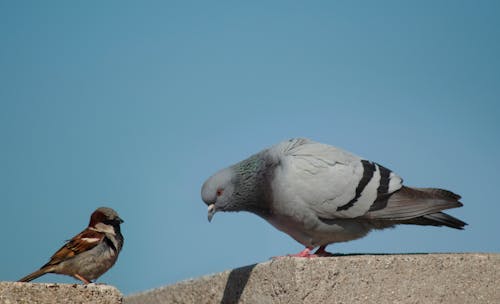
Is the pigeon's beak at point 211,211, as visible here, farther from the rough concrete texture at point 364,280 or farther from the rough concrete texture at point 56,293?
the rough concrete texture at point 56,293

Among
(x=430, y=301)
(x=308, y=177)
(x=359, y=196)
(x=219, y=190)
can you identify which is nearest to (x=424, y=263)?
(x=430, y=301)

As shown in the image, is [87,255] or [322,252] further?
[87,255]

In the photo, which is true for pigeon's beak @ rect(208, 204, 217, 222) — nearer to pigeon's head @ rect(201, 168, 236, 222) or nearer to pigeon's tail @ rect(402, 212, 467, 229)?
pigeon's head @ rect(201, 168, 236, 222)

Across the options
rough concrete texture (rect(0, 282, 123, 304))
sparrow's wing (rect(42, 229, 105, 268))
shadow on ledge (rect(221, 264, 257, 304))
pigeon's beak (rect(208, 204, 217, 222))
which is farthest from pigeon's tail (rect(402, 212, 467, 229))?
sparrow's wing (rect(42, 229, 105, 268))

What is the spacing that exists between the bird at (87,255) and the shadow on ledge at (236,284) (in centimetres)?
96

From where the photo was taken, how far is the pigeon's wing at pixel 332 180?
4.29 metres

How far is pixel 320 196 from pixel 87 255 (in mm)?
1865

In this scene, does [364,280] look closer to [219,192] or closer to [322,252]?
[322,252]

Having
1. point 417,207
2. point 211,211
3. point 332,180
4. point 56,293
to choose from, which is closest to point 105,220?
point 211,211

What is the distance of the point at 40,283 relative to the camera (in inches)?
139

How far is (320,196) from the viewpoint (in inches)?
169

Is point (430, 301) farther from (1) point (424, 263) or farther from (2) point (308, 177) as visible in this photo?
(2) point (308, 177)

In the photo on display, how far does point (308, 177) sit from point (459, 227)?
127 cm

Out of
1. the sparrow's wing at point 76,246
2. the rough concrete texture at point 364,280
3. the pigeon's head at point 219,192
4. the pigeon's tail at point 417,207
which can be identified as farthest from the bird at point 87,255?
the pigeon's tail at point 417,207
